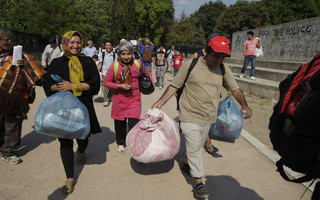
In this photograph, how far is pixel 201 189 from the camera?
292cm

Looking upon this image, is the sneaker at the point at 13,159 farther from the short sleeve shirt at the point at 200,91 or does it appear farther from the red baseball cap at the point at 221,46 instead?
the red baseball cap at the point at 221,46

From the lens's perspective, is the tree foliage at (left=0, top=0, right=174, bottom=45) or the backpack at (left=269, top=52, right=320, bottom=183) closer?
the backpack at (left=269, top=52, right=320, bottom=183)

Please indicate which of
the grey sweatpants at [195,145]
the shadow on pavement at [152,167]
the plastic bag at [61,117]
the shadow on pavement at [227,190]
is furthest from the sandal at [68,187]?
the shadow on pavement at [227,190]

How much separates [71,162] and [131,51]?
6.09ft

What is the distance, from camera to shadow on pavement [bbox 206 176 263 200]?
3008mm

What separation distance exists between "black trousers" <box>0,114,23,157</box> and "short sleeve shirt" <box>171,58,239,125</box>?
8.22 ft

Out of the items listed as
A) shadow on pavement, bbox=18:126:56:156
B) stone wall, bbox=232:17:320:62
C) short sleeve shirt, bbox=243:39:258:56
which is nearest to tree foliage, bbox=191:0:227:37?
stone wall, bbox=232:17:320:62

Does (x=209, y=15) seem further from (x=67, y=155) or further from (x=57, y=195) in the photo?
(x=57, y=195)

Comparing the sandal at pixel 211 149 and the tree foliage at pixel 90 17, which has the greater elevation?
the tree foliage at pixel 90 17

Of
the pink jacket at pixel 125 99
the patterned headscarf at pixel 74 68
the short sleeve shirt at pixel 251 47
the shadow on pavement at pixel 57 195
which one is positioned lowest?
the shadow on pavement at pixel 57 195

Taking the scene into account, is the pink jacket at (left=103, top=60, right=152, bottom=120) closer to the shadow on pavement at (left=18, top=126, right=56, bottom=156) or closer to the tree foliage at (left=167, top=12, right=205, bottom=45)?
the shadow on pavement at (left=18, top=126, right=56, bottom=156)

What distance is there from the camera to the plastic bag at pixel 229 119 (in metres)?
4.50

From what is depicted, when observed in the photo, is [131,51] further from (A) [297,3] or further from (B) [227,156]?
(A) [297,3]

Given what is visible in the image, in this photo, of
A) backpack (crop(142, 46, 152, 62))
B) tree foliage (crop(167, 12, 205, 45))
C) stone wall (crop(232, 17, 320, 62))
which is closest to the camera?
backpack (crop(142, 46, 152, 62))
